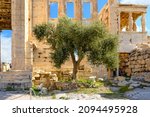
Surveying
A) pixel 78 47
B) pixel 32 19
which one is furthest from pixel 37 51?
pixel 78 47

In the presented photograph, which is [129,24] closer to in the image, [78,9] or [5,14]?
[78,9]

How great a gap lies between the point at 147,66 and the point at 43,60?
7324 millimetres

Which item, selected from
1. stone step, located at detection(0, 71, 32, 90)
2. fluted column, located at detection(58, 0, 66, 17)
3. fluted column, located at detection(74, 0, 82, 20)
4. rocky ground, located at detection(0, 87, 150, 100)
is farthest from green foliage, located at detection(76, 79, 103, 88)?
fluted column, located at detection(58, 0, 66, 17)

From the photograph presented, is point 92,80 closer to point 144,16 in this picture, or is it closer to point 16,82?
point 16,82

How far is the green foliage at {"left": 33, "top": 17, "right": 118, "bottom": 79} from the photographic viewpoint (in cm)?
2045

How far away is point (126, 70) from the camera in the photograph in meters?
27.6

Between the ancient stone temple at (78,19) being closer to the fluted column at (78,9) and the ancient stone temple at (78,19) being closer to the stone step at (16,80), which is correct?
the fluted column at (78,9)

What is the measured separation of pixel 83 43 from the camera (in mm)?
20438

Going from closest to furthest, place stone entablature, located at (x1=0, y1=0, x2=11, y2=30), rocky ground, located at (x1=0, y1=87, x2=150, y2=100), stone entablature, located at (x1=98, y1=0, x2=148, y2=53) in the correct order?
rocky ground, located at (x1=0, y1=87, x2=150, y2=100) → stone entablature, located at (x1=0, y1=0, x2=11, y2=30) → stone entablature, located at (x1=98, y1=0, x2=148, y2=53)

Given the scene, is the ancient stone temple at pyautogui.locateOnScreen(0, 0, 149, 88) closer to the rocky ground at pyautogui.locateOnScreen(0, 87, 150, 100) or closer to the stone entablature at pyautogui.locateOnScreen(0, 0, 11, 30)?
the stone entablature at pyautogui.locateOnScreen(0, 0, 11, 30)

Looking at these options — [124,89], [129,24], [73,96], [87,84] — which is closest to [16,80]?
[87,84]

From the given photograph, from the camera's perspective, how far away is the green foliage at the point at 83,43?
67.1 ft

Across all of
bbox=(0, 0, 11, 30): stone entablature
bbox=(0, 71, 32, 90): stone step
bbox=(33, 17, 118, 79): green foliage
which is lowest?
bbox=(0, 71, 32, 90): stone step

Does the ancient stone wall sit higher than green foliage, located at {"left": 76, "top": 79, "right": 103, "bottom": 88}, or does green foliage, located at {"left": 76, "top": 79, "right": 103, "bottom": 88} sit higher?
the ancient stone wall
